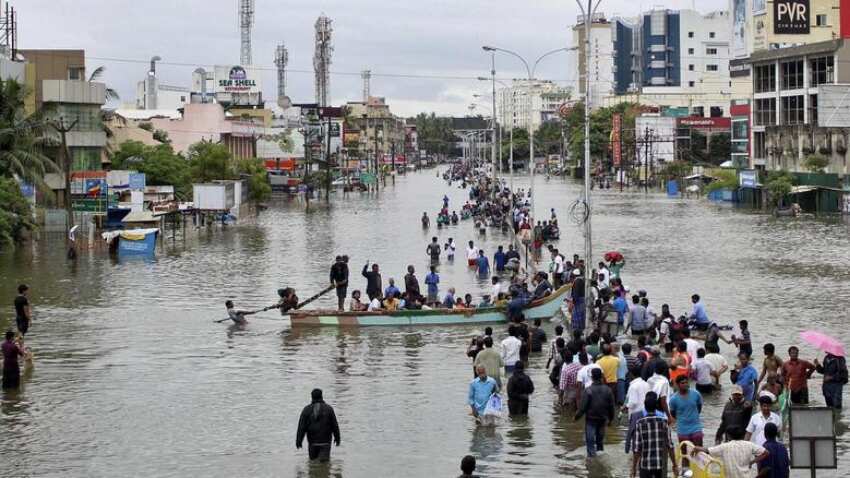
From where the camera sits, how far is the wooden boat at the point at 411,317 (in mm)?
27698

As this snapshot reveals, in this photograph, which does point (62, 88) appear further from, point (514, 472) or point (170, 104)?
point (170, 104)

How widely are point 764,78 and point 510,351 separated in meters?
74.1

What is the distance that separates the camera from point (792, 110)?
282 feet

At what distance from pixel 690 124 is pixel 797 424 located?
135 meters

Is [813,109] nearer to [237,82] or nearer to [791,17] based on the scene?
[791,17]

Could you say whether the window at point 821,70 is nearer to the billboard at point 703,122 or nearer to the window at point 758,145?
the window at point 758,145

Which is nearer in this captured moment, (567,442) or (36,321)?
(567,442)

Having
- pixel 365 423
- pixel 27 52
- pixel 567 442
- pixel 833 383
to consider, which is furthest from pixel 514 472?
pixel 27 52

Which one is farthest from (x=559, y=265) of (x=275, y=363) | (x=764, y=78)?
(x=764, y=78)

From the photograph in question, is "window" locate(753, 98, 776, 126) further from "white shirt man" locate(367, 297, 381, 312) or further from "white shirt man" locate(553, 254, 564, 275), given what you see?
"white shirt man" locate(367, 297, 381, 312)

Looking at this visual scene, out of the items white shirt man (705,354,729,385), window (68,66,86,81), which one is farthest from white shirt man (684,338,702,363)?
window (68,66,86,81)

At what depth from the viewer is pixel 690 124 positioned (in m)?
144

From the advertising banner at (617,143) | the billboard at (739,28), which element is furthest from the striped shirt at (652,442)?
the billboard at (739,28)

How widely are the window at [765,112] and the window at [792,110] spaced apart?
67.1 inches
